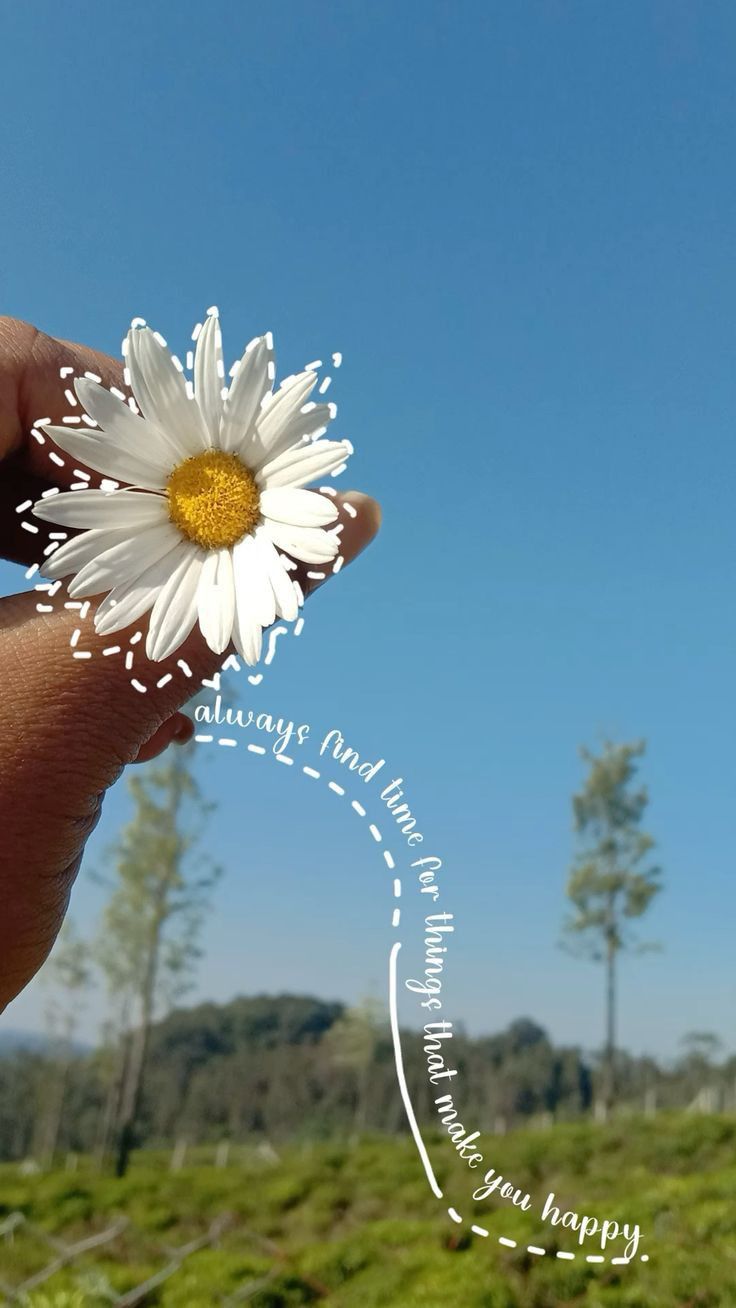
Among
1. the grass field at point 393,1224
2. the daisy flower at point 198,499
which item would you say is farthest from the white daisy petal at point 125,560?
the grass field at point 393,1224

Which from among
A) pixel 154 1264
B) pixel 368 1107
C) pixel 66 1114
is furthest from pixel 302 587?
pixel 66 1114

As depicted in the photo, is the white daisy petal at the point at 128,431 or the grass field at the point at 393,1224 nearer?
the white daisy petal at the point at 128,431

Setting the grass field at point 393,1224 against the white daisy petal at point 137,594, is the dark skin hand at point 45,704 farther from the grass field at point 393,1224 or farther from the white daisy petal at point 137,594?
the grass field at point 393,1224

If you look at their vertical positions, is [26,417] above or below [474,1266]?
above

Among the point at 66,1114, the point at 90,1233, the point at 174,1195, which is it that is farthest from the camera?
the point at 66,1114

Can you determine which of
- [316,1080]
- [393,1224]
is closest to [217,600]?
[393,1224]

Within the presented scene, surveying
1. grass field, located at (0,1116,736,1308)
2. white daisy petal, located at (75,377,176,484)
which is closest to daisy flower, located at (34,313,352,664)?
white daisy petal, located at (75,377,176,484)

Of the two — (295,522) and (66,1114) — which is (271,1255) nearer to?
(66,1114)

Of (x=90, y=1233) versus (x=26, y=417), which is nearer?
(x=26, y=417)
